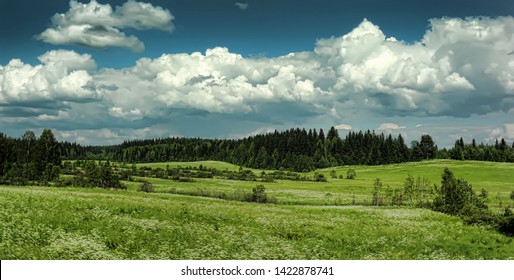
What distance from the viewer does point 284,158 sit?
7938 centimetres

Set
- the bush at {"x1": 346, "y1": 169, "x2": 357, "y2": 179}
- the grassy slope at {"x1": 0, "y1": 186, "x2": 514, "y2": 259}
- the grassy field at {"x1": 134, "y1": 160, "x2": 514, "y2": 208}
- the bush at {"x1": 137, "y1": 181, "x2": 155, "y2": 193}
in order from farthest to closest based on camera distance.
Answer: the bush at {"x1": 346, "y1": 169, "x2": 357, "y2": 179}, the grassy field at {"x1": 134, "y1": 160, "x2": 514, "y2": 208}, the bush at {"x1": 137, "y1": 181, "x2": 155, "y2": 193}, the grassy slope at {"x1": 0, "y1": 186, "x2": 514, "y2": 259}

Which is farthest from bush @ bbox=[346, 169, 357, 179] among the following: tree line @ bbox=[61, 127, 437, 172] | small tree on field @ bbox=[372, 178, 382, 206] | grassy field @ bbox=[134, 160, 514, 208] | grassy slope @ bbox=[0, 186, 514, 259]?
grassy slope @ bbox=[0, 186, 514, 259]

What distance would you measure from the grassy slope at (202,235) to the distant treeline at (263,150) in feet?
94.6

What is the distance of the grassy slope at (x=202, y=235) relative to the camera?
22734mm

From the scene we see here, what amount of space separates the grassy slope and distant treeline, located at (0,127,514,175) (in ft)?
94.6

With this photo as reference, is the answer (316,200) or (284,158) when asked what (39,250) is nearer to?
(316,200)

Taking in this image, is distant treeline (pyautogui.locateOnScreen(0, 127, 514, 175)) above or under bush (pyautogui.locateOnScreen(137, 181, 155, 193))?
above

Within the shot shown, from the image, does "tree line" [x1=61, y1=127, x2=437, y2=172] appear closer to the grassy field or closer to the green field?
the grassy field

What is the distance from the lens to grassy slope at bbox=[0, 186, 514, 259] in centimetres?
2273

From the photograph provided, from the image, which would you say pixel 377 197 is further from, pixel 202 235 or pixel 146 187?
pixel 202 235

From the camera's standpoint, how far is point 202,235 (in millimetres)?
27281
